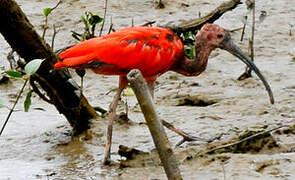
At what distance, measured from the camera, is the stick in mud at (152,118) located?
3617 mm

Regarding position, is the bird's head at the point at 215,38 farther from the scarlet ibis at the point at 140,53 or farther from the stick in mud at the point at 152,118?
the stick in mud at the point at 152,118

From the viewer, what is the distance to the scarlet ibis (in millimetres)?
6309

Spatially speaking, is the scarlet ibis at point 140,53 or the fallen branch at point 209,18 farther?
the fallen branch at point 209,18

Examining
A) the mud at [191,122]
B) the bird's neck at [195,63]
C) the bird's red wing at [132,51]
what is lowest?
the mud at [191,122]

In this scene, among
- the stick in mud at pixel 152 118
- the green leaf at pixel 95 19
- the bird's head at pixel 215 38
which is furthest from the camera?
the green leaf at pixel 95 19

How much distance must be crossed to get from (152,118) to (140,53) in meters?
2.88

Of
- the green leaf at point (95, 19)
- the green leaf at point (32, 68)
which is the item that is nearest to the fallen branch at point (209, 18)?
the green leaf at point (95, 19)

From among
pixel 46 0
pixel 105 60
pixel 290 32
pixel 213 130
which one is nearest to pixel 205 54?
pixel 213 130

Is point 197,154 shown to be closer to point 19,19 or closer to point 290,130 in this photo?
point 290,130

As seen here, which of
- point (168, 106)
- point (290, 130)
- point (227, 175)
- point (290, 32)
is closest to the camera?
point (227, 175)

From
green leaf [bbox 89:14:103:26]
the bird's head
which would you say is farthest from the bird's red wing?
green leaf [bbox 89:14:103:26]

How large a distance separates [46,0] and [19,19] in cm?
495

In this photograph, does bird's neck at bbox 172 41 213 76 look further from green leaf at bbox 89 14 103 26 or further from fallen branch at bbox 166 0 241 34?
green leaf at bbox 89 14 103 26

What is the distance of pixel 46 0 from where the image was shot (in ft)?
37.5
